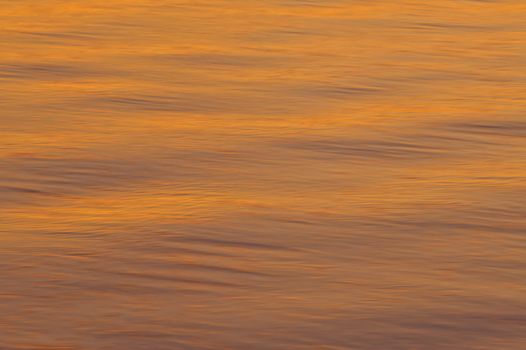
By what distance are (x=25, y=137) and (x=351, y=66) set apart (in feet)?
3.41

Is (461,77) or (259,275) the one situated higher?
(461,77)

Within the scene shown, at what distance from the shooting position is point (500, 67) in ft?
13.3

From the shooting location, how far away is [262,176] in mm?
3088

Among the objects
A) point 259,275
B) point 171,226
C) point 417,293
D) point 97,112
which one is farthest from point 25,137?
point 417,293

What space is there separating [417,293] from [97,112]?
1.34m

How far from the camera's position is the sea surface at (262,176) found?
2.33m

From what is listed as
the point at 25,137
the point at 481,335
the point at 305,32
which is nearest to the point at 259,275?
the point at 481,335

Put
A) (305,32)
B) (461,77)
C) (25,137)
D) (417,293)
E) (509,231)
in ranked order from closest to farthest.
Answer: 1. (417,293)
2. (509,231)
3. (25,137)
4. (461,77)
5. (305,32)

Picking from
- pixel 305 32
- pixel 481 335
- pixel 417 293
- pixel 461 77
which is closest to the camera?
pixel 481 335

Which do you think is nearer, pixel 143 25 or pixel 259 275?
pixel 259 275

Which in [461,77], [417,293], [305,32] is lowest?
[417,293]

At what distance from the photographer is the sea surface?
233 cm

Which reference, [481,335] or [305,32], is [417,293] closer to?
[481,335]

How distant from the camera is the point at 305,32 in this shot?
4.43 metres
